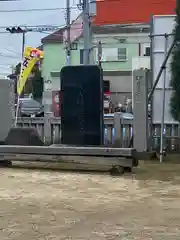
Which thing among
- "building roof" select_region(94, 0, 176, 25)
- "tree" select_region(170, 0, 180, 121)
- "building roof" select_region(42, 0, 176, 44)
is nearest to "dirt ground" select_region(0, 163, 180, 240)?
"tree" select_region(170, 0, 180, 121)

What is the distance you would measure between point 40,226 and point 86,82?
270 inches

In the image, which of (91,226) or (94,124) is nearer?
(91,226)

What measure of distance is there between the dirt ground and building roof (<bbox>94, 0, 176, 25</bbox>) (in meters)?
38.0

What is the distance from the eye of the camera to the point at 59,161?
11.4 m

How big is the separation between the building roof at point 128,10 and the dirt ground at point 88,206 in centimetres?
3796

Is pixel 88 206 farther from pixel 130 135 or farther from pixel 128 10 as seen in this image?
pixel 128 10

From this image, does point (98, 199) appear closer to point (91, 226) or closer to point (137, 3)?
point (91, 226)

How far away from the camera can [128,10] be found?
160 feet

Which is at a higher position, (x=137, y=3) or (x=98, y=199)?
(x=137, y=3)

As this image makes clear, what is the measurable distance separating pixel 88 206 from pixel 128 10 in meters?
42.8

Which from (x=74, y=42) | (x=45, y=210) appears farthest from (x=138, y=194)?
(x=74, y=42)

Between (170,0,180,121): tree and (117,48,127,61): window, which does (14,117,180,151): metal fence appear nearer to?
(170,0,180,121): tree

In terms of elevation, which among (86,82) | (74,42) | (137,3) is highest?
(137,3)

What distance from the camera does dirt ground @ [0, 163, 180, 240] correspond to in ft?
20.0
